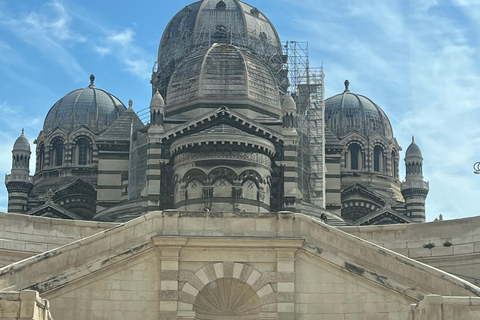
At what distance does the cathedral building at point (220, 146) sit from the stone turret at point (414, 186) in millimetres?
94

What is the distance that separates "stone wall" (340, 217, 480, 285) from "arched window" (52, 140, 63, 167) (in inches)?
1766

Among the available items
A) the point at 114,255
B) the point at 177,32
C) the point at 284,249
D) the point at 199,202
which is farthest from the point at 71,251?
the point at 177,32

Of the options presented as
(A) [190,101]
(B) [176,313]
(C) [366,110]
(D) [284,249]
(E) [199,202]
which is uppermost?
(C) [366,110]

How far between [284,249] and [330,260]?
3.87 feet

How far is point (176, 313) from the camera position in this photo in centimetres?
2475

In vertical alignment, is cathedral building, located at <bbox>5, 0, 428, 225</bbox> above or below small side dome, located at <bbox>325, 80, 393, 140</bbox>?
below

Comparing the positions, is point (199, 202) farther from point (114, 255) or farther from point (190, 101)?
point (114, 255)

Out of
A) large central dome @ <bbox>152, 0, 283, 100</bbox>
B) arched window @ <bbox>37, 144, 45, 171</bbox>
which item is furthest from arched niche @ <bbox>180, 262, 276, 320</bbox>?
arched window @ <bbox>37, 144, 45, 171</bbox>

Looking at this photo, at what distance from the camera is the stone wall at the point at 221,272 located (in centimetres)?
2448

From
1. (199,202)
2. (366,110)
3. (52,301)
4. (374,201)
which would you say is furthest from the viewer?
(366,110)

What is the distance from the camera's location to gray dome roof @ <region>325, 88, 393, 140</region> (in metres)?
72.4

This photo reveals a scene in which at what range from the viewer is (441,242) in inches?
1116

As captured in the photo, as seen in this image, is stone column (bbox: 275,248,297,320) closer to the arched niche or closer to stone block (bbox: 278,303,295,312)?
stone block (bbox: 278,303,295,312)

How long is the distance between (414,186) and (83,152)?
2323 centimetres
